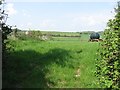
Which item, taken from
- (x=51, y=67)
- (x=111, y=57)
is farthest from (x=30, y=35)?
(x=111, y=57)

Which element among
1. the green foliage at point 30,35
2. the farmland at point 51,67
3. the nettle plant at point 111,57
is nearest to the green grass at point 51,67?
the farmland at point 51,67

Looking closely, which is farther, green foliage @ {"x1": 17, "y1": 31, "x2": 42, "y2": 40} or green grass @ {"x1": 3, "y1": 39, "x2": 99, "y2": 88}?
green foliage @ {"x1": 17, "y1": 31, "x2": 42, "y2": 40}

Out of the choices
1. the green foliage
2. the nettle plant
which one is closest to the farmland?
the nettle plant

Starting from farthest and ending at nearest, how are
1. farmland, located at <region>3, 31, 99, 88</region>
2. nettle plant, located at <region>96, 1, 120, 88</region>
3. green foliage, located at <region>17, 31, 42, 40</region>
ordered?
green foliage, located at <region>17, 31, 42, 40</region>
farmland, located at <region>3, 31, 99, 88</region>
nettle plant, located at <region>96, 1, 120, 88</region>

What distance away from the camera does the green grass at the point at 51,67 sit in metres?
15.3

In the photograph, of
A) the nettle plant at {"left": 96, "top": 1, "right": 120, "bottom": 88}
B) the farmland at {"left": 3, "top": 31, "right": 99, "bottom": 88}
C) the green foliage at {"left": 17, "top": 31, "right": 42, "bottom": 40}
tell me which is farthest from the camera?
the green foliage at {"left": 17, "top": 31, "right": 42, "bottom": 40}

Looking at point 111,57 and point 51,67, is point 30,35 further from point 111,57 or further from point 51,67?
point 111,57

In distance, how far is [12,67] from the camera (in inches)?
659

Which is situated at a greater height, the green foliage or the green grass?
the green foliage

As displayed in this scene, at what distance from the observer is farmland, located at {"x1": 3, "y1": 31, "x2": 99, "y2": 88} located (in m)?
15.3

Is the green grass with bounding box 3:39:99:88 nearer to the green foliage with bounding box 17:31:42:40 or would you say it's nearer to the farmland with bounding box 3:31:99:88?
the farmland with bounding box 3:31:99:88

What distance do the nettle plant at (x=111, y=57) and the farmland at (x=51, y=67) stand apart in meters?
4.42

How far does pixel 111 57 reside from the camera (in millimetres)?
9258

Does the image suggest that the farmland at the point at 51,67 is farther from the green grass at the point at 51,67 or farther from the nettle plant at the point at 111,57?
the nettle plant at the point at 111,57
